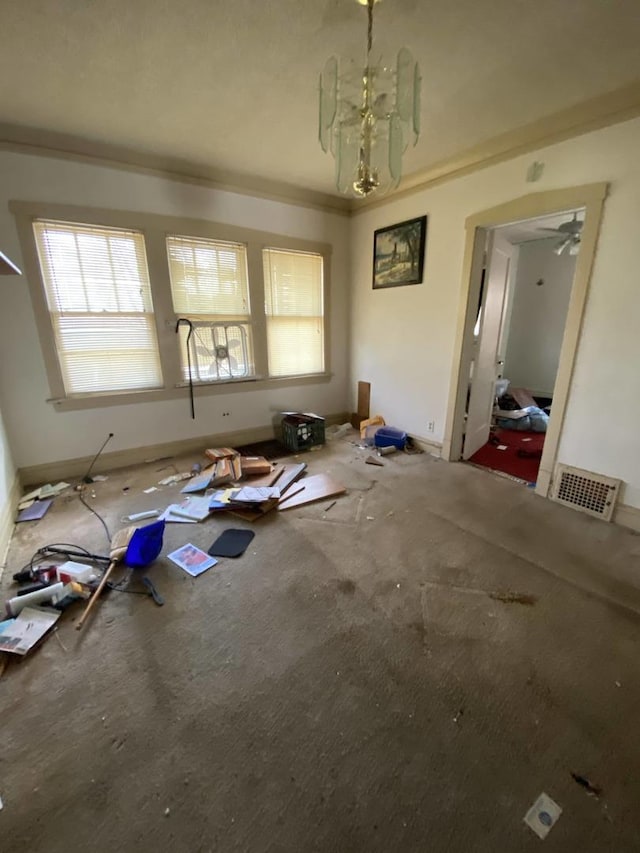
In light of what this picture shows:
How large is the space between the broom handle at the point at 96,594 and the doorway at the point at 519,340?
323 centimetres

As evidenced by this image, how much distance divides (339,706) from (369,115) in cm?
263

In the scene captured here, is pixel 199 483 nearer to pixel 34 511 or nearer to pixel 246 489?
pixel 246 489

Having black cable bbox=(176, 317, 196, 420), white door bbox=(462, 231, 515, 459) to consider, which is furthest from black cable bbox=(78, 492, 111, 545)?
white door bbox=(462, 231, 515, 459)

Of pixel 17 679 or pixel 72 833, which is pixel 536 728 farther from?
pixel 17 679

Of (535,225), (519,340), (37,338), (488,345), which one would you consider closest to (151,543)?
(37,338)

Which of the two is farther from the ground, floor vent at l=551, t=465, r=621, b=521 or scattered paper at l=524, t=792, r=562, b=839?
floor vent at l=551, t=465, r=621, b=521

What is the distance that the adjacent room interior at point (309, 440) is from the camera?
3.87 ft

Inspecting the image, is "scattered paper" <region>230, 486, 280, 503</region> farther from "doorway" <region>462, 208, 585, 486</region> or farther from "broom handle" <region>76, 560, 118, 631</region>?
"doorway" <region>462, 208, 585, 486</region>

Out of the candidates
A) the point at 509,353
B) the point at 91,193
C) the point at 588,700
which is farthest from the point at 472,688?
the point at 509,353

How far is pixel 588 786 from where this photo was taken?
113 cm

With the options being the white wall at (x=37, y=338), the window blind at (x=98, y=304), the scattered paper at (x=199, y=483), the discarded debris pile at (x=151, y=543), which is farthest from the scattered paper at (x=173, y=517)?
the window blind at (x=98, y=304)

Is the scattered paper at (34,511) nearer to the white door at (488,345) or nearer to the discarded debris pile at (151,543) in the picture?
the discarded debris pile at (151,543)

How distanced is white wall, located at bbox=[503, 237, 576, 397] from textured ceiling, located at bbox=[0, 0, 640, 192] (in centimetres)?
386

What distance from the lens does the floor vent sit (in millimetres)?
2572
